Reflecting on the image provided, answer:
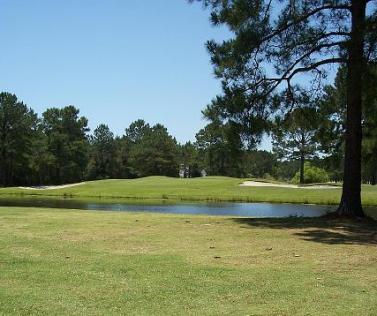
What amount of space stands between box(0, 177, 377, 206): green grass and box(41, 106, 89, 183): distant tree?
35578 millimetres

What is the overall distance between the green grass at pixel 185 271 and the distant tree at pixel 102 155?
91784mm

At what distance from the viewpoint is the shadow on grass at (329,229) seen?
39.3 feet

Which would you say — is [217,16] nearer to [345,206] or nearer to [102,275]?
[345,206]

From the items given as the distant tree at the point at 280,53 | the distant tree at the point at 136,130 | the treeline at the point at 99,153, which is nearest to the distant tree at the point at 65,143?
the treeline at the point at 99,153

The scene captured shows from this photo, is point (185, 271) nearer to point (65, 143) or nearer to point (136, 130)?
point (65, 143)

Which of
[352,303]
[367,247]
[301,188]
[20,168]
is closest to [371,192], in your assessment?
[301,188]

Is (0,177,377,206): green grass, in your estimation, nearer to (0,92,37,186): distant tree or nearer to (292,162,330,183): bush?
(0,92,37,186): distant tree

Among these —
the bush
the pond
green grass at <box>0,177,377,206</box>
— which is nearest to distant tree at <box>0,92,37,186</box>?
green grass at <box>0,177,377,206</box>

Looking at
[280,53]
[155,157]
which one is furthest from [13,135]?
[280,53]

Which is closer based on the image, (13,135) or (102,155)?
(13,135)

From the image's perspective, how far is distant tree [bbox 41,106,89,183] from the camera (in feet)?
306

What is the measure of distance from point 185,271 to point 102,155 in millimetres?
100944

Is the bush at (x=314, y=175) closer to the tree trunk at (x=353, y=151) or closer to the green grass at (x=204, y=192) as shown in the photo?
the green grass at (x=204, y=192)

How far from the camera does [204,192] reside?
48.3 meters
